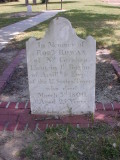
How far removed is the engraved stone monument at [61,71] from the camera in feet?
10.0

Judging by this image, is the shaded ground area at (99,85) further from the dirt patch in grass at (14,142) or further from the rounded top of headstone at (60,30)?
the rounded top of headstone at (60,30)

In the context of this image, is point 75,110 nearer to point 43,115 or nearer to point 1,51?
point 43,115

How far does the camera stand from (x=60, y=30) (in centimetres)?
298

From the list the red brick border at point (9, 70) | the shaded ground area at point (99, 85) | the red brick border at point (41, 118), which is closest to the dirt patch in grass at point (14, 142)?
the red brick border at point (41, 118)

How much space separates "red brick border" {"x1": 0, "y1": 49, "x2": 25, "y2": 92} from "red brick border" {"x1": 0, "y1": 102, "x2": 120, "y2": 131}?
36.3 inches

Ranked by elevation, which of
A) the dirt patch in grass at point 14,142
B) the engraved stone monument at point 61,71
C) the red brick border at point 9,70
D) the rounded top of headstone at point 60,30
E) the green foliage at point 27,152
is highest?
the rounded top of headstone at point 60,30

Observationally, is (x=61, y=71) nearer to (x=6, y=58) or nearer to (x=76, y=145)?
(x=76, y=145)

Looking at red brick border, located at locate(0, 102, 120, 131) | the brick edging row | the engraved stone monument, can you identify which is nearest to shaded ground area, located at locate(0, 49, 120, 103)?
the brick edging row

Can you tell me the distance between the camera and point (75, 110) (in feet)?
11.1

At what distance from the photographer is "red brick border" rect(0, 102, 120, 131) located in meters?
3.16

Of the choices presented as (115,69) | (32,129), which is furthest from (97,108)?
(115,69)

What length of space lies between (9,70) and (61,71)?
7.19 ft

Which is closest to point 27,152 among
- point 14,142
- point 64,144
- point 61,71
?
point 14,142

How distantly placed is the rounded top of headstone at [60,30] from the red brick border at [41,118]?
989mm
